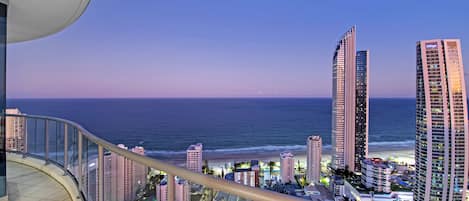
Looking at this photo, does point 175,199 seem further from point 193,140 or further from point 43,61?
point 193,140

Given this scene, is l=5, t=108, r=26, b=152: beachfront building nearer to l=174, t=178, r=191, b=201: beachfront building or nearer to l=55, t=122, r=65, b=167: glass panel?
l=55, t=122, r=65, b=167: glass panel

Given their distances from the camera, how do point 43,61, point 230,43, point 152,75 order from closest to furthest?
point 43,61 < point 230,43 < point 152,75

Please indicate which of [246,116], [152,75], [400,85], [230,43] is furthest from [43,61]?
[400,85]

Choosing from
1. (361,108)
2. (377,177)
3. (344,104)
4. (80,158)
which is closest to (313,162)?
(377,177)

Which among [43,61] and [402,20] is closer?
[43,61]

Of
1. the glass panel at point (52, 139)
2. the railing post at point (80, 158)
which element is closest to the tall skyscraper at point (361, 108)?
the glass panel at point (52, 139)

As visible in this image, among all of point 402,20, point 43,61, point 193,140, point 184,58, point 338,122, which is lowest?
point 193,140

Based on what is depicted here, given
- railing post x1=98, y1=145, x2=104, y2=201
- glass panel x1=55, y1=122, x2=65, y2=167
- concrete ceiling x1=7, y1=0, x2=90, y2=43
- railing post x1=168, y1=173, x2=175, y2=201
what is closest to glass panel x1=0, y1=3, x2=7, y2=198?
concrete ceiling x1=7, y1=0, x2=90, y2=43

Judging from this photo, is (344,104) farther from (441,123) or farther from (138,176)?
(138,176)
